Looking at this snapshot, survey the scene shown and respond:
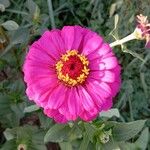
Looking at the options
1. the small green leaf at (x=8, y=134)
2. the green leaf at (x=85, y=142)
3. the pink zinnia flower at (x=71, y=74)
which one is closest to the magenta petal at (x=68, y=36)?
the pink zinnia flower at (x=71, y=74)

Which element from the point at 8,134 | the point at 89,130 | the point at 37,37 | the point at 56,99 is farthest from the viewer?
the point at 37,37

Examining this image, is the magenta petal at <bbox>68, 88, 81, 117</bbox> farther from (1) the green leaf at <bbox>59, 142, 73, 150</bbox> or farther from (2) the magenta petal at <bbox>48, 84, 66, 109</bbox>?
(1) the green leaf at <bbox>59, 142, 73, 150</bbox>

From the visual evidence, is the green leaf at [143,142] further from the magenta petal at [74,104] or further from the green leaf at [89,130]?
the magenta petal at [74,104]

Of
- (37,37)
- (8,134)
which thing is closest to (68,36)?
(8,134)

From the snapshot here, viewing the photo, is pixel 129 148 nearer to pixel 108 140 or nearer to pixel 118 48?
pixel 108 140

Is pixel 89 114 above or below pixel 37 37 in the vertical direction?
below

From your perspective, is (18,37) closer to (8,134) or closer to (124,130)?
(8,134)
